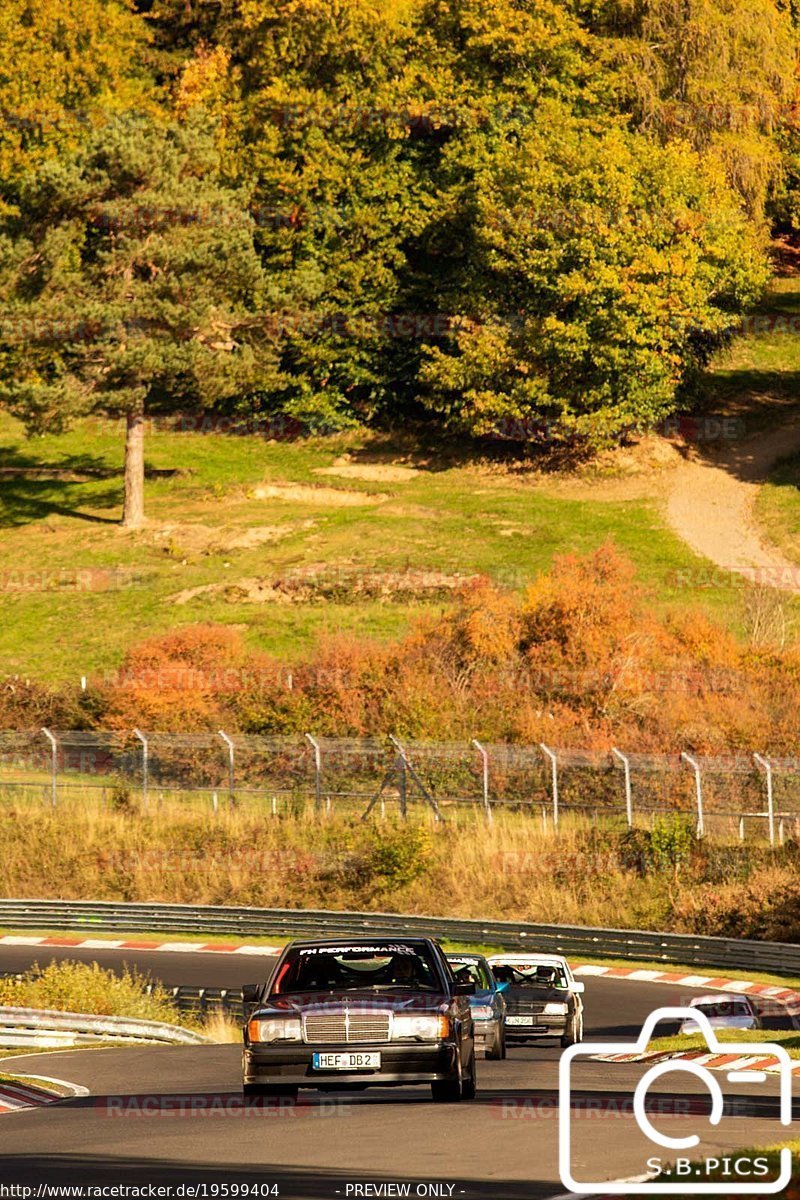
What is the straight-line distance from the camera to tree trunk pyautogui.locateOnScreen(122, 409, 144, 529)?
6825 centimetres

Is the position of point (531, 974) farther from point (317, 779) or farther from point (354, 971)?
point (317, 779)

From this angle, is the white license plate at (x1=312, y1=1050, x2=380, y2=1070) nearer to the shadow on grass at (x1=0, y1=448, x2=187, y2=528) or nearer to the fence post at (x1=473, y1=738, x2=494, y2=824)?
the fence post at (x1=473, y1=738, x2=494, y2=824)

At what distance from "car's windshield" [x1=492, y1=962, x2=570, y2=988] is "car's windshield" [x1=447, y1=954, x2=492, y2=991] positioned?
2316 mm

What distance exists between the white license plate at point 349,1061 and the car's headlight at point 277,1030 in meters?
0.30

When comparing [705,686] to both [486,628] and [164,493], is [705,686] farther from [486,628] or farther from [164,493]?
[164,493]

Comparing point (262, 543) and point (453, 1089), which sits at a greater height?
point (453, 1089)

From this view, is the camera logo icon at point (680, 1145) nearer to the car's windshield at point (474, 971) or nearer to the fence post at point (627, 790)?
the car's windshield at point (474, 971)

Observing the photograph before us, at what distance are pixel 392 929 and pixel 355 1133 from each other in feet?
80.0

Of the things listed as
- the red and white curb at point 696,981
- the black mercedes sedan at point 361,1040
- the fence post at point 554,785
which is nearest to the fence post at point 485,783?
the fence post at point 554,785

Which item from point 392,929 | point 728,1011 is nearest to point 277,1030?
point 728,1011

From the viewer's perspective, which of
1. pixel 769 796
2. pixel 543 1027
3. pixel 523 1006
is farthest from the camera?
pixel 769 796

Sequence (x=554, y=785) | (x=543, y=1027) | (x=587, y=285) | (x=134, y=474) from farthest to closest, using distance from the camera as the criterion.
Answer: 1. (x=587, y=285)
2. (x=134, y=474)
3. (x=554, y=785)
4. (x=543, y=1027)

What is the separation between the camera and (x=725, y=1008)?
2633 cm

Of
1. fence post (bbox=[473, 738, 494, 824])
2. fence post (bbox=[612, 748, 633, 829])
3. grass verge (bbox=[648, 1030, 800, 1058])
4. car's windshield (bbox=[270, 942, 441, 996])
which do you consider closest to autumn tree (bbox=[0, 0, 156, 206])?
fence post (bbox=[473, 738, 494, 824])
